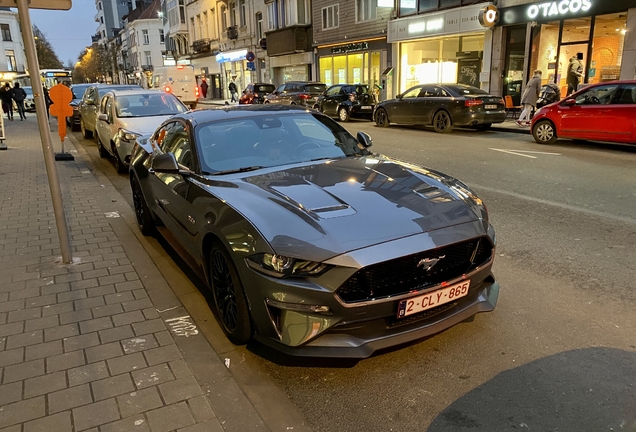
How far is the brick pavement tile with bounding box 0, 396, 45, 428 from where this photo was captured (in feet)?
8.84

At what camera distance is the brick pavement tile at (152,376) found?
118 inches

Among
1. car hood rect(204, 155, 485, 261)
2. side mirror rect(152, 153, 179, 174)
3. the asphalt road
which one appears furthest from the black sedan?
side mirror rect(152, 153, 179, 174)

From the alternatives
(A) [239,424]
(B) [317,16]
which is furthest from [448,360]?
(B) [317,16]

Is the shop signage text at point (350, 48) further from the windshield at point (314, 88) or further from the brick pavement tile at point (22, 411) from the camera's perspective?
the brick pavement tile at point (22, 411)

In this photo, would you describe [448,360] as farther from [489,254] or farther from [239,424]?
[239,424]

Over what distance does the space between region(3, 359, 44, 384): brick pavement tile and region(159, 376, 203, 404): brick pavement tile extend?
896mm

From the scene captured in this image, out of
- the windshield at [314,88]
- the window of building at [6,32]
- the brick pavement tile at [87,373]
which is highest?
the window of building at [6,32]

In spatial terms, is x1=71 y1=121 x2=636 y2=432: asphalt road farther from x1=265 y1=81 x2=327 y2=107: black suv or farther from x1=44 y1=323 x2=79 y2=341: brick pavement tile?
x1=265 y1=81 x2=327 y2=107: black suv

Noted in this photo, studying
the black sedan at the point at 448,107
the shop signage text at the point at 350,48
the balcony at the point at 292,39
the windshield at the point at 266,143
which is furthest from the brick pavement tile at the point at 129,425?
the balcony at the point at 292,39

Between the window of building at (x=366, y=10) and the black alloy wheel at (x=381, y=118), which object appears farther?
the window of building at (x=366, y=10)

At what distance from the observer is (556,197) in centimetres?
717

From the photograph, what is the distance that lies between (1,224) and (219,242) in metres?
4.77

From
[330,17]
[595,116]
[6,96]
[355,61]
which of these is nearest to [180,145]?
[595,116]

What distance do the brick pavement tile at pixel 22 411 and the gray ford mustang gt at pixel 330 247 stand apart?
4.03ft
